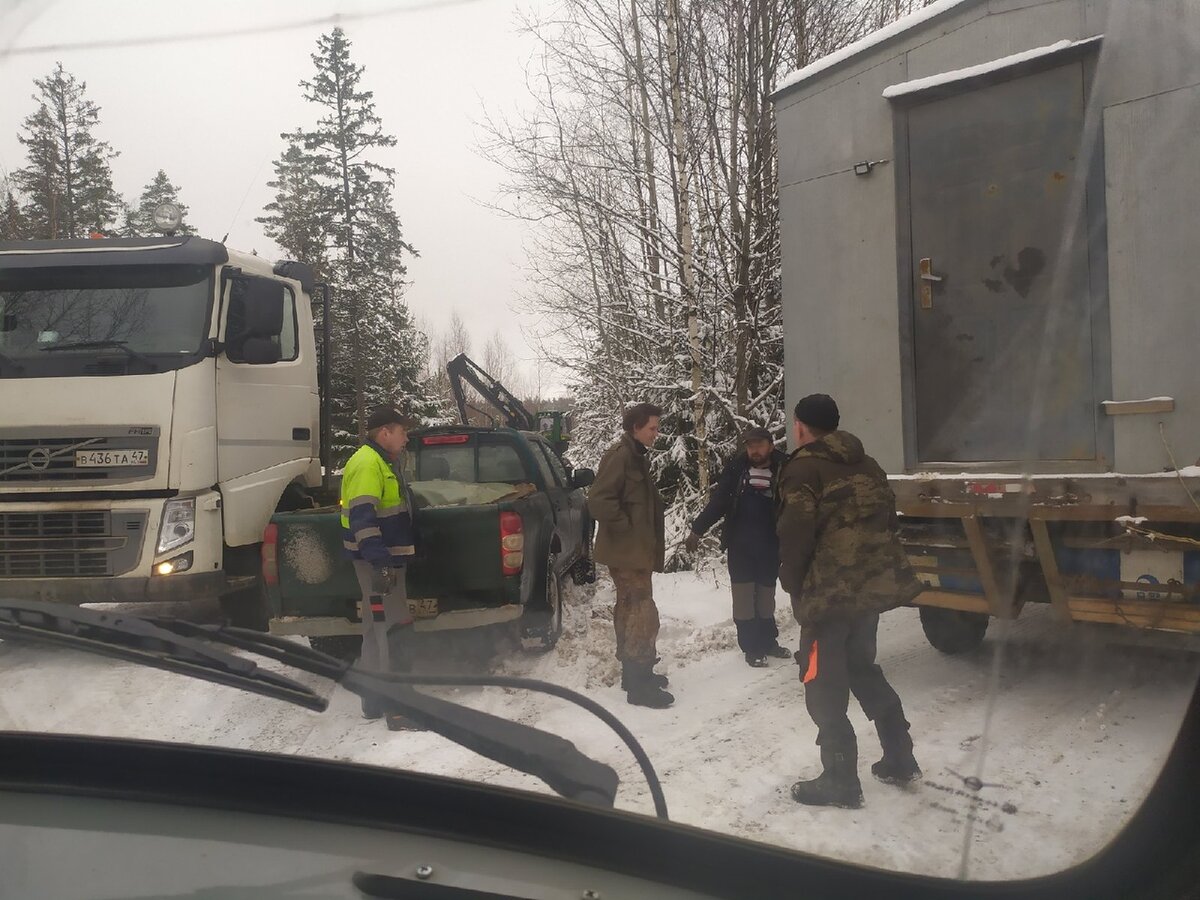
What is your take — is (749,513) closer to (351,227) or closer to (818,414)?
(818,414)

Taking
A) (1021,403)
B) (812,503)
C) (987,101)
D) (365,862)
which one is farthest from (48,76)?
(812,503)

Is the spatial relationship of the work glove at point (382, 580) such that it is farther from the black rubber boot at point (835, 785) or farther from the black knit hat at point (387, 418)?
the black rubber boot at point (835, 785)

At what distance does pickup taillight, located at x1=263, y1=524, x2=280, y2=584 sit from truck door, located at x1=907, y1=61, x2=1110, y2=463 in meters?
1.59

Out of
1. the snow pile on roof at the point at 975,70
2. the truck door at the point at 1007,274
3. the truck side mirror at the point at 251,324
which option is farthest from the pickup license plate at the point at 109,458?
the snow pile on roof at the point at 975,70

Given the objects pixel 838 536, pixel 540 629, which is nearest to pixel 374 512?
pixel 540 629

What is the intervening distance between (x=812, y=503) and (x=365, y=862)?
2.57 metres

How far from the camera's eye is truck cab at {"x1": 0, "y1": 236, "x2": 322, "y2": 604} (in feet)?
7.50

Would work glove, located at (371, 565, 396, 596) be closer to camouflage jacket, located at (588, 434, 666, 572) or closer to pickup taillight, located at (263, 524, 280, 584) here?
pickup taillight, located at (263, 524, 280, 584)

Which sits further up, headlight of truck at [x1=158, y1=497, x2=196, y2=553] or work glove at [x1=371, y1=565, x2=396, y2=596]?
headlight of truck at [x1=158, y1=497, x2=196, y2=553]

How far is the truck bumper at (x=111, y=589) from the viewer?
1570mm

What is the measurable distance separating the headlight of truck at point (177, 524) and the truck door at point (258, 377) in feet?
3.82

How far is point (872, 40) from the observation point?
3428 millimetres

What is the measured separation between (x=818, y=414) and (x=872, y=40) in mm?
1445

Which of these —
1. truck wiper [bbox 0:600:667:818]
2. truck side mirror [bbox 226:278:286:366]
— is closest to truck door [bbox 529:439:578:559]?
truck side mirror [bbox 226:278:286:366]
